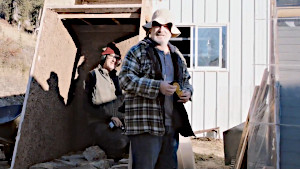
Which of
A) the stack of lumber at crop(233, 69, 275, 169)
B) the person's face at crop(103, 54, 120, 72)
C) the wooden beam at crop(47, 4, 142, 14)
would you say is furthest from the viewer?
the person's face at crop(103, 54, 120, 72)

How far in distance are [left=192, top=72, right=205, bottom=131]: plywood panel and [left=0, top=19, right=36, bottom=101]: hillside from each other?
7.60m

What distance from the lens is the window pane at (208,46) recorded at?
7.55m

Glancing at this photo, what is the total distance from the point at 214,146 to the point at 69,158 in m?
3.12

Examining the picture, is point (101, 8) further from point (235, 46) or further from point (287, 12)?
point (235, 46)

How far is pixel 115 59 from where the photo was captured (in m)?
4.76

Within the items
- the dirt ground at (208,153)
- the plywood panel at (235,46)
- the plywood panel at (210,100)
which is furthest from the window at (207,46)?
the dirt ground at (208,153)

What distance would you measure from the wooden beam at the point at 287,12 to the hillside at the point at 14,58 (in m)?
10.3

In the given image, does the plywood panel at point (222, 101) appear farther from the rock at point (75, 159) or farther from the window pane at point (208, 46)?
the rock at point (75, 159)

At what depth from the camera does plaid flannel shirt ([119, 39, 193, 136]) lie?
2328 millimetres

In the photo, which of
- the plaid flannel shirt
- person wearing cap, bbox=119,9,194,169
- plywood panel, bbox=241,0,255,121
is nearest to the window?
plywood panel, bbox=241,0,255,121

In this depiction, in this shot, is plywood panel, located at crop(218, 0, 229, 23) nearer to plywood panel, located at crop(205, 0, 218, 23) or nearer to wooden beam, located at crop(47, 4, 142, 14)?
plywood panel, located at crop(205, 0, 218, 23)

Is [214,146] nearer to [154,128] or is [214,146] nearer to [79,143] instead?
[79,143]

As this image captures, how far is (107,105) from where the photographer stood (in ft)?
15.3

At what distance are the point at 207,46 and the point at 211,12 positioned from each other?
2.44 feet
